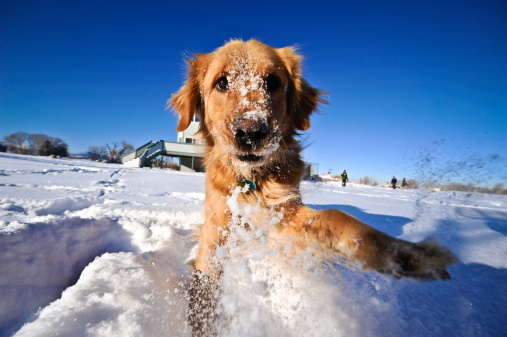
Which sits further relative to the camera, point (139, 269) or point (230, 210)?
point (230, 210)

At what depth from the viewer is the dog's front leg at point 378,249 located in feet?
3.45

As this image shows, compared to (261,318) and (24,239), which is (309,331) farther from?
(24,239)

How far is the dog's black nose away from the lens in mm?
1499

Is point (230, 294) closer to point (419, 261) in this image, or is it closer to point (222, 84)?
point (419, 261)

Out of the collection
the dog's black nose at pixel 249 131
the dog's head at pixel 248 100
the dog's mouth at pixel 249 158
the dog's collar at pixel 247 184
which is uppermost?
the dog's head at pixel 248 100

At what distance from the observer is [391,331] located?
105 cm

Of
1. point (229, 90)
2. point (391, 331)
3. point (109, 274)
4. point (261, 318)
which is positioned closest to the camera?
point (391, 331)

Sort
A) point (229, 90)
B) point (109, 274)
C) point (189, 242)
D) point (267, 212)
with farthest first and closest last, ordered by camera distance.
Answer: point (189, 242), point (229, 90), point (267, 212), point (109, 274)

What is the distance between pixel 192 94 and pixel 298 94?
1.21 m

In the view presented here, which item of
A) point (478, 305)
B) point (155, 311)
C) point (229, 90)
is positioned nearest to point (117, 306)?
point (155, 311)

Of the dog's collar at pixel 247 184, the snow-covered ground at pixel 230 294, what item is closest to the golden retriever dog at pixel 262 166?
the dog's collar at pixel 247 184

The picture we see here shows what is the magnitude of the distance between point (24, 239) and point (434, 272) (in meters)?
2.49

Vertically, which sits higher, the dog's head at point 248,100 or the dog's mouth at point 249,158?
the dog's head at point 248,100

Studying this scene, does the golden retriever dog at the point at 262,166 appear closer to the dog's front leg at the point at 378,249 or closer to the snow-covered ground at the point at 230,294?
the dog's front leg at the point at 378,249
